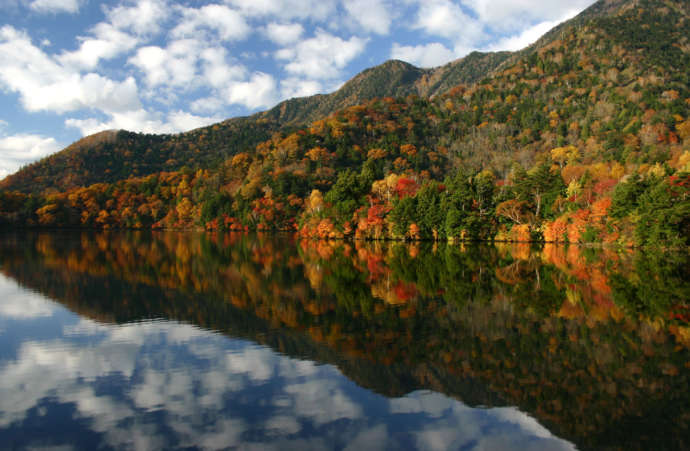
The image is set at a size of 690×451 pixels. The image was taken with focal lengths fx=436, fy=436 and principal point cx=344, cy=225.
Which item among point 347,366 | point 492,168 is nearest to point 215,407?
point 347,366

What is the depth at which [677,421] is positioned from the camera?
7.79 m

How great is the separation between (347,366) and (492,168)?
368 ft

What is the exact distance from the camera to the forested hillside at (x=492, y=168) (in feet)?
178

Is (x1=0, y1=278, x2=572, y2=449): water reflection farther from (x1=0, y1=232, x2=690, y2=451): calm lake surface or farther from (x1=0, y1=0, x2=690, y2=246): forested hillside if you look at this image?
(x1=0, y1=0, x2=690, y2=246): forested hillside

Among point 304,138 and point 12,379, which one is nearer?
point 12,379

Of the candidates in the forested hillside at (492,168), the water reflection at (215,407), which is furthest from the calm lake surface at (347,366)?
the forested hillside at (492,168)

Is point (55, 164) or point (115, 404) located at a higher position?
point (55, 164)

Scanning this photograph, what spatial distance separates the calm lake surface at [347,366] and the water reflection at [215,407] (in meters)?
0.04

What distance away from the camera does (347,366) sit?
10750mm

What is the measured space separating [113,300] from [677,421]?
19.2 metres

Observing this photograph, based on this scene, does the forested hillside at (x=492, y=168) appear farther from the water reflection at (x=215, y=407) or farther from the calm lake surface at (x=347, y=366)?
the water reflection at (x=215, y=407)

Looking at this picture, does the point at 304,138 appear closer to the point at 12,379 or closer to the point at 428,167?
the point at 428,167

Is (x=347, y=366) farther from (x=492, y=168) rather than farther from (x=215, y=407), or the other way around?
(x=492, y=168)

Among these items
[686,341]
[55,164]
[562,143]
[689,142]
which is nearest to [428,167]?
[562,143]
